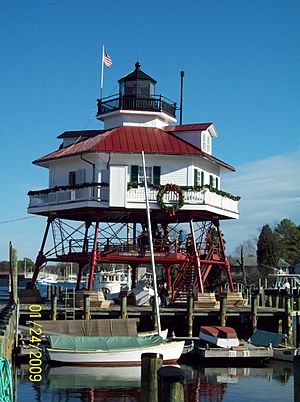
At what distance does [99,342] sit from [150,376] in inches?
759

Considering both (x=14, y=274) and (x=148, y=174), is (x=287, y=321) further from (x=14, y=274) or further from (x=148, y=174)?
(x=14, y=274)

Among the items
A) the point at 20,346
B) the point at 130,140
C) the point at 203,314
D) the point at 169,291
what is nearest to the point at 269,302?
the point at 169,291

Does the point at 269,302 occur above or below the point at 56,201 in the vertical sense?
below

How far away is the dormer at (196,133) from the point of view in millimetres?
44562

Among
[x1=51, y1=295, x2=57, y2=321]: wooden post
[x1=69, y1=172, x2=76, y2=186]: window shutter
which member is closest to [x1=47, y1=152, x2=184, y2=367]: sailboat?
[x1=51, y1=295, x2=57, y2=321]: wooden post

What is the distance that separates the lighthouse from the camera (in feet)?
137

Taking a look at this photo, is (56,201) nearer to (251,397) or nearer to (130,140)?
(130,140)

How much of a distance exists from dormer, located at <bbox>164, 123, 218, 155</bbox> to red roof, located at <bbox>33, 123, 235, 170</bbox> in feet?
1.04

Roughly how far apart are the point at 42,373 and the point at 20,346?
2870mm

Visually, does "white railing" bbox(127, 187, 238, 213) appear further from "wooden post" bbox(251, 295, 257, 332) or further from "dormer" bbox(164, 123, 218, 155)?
"wooden post" bbox(251, 295, 257, 332)

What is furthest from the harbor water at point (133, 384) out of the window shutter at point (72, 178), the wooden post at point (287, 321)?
the window shutter at point (72, 178)

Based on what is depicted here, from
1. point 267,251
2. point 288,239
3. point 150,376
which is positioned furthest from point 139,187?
point 288,239

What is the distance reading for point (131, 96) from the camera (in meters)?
46.2

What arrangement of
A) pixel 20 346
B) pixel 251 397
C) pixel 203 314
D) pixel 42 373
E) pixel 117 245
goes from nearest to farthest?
1. pixel 251 397
2. pixel 42 373
3. pixel 20 346
4. pixel 203 314
5. pixel 117 245
